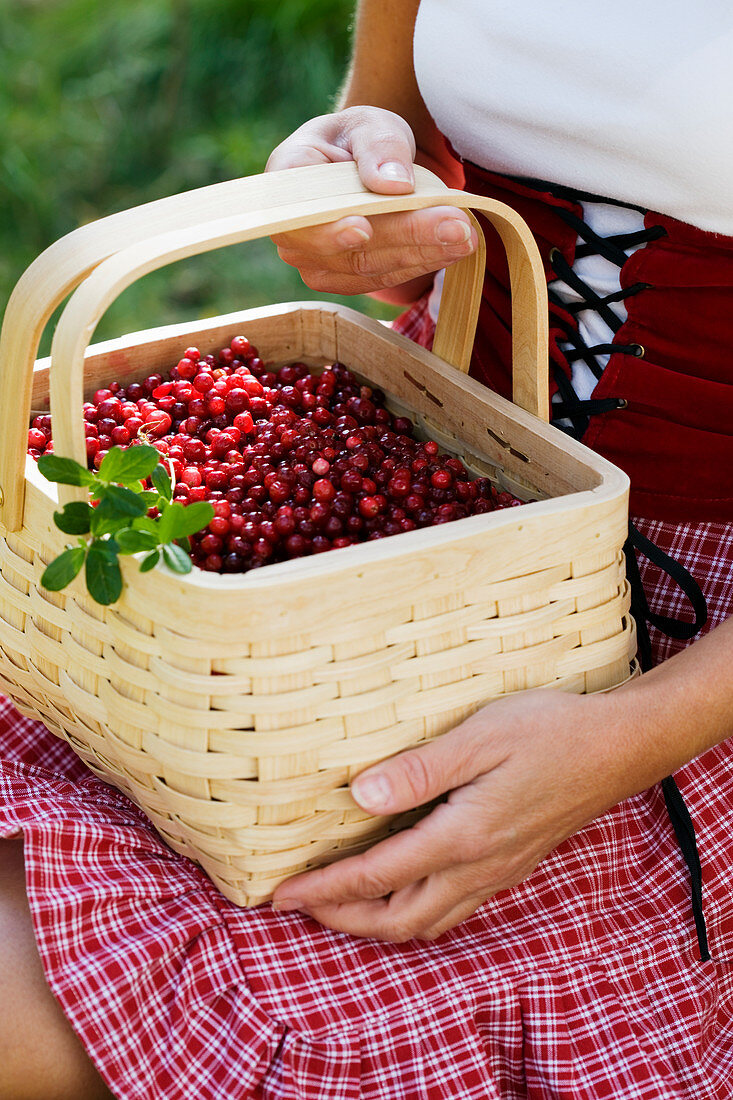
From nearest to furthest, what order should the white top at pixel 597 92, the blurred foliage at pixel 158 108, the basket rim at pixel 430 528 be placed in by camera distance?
the basket rim at pixel 430 528 < the white top at pixel 597 92 < the blurred foliage at pixel 158 108

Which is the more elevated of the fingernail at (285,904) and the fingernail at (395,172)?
the fingernail at (395,172)

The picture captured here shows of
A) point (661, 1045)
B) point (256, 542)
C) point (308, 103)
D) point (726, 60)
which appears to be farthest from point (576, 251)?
point (308, 103)

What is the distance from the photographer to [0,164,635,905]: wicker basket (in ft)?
2.64

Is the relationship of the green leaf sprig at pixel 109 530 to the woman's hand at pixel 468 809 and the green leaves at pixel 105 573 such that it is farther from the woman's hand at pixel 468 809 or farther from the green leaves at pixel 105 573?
the woman's hand at pixel 468 809

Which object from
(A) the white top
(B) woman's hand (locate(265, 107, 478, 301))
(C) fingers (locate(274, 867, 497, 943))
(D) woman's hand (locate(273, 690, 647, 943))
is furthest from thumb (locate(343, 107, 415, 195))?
(C) fingers (locate(274, 867, 497, 943))

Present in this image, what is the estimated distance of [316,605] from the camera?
794mm

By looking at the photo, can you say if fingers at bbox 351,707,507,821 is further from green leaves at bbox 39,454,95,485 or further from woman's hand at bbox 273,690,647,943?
green leaves at bbox 39,454,95,485

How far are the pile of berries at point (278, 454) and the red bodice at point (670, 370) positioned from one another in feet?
0.59

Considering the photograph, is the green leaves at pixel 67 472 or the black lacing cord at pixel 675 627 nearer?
the green leaves at pixel 67 472

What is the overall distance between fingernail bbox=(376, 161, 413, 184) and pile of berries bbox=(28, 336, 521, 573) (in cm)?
24

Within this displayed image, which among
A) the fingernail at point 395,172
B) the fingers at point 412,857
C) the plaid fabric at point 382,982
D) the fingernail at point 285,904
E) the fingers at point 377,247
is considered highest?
the fingernail at point 395,172

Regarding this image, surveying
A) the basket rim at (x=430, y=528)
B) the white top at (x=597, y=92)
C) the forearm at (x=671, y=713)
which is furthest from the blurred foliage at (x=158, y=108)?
the forearm at (x=671, y=713)

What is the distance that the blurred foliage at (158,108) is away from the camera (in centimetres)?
324

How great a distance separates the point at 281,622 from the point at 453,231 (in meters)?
0.41
